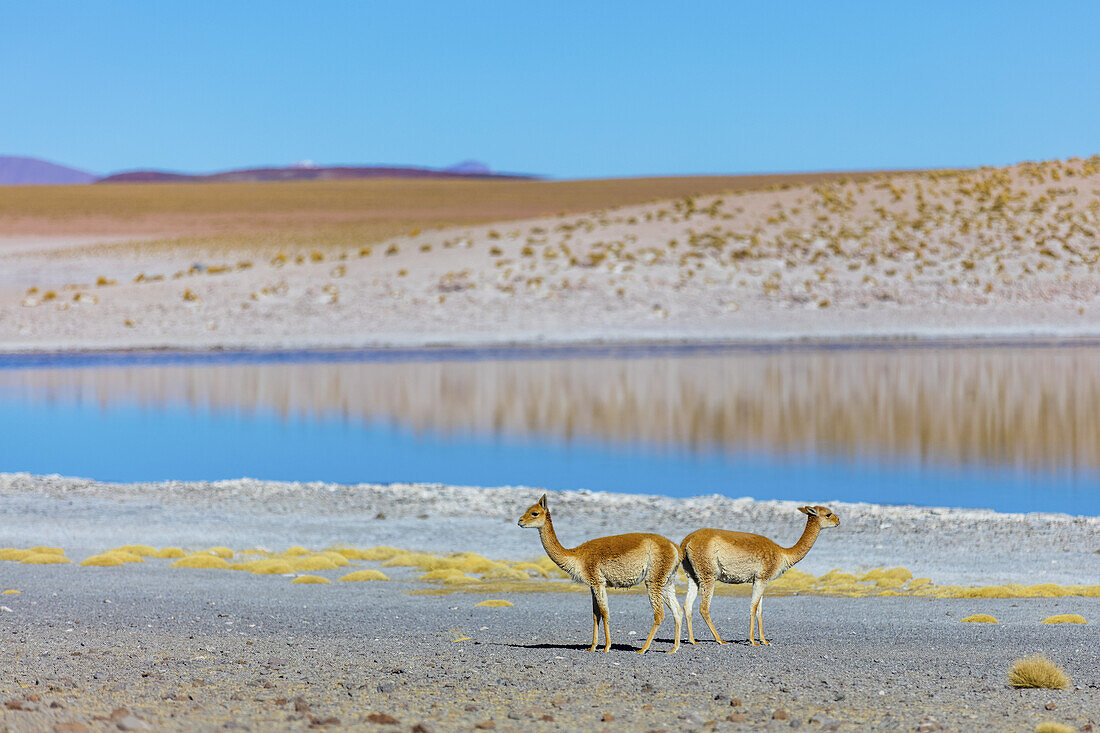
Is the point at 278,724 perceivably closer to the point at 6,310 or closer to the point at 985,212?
the point at 6,310

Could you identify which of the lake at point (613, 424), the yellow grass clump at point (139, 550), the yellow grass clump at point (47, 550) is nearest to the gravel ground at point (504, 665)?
the yellow grass clump at point (47, 550)

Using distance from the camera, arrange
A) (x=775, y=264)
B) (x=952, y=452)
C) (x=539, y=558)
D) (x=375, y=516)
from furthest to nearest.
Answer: (x=775, y=264), (x=952, y=452), (x=375, y=516), (x=539, y=558)

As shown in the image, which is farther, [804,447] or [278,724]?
[804,447]

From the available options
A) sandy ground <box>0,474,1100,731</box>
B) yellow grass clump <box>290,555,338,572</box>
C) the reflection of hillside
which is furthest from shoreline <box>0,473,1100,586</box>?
the reflection of hillside

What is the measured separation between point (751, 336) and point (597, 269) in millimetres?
10054

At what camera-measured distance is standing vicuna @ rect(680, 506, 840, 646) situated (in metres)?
7.09

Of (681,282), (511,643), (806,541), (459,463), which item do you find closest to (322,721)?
(511,643)

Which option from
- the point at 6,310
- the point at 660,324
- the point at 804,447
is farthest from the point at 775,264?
the point at 804,447

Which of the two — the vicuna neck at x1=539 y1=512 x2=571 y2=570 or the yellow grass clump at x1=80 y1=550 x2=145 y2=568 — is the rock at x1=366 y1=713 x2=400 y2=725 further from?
the yellow grass clump at x1=80 y1=550 x2=145 y2=568

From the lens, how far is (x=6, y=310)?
51.7 m

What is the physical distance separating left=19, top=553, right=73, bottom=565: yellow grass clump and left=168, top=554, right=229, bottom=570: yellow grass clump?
1078mm

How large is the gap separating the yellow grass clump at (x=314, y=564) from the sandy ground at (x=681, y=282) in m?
32.1

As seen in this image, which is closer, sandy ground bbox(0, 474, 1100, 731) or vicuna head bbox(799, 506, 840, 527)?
sandy ground bbox(0, 474, 1100, 731)

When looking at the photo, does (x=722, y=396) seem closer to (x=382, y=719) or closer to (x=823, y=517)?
(x=823, y=517)
